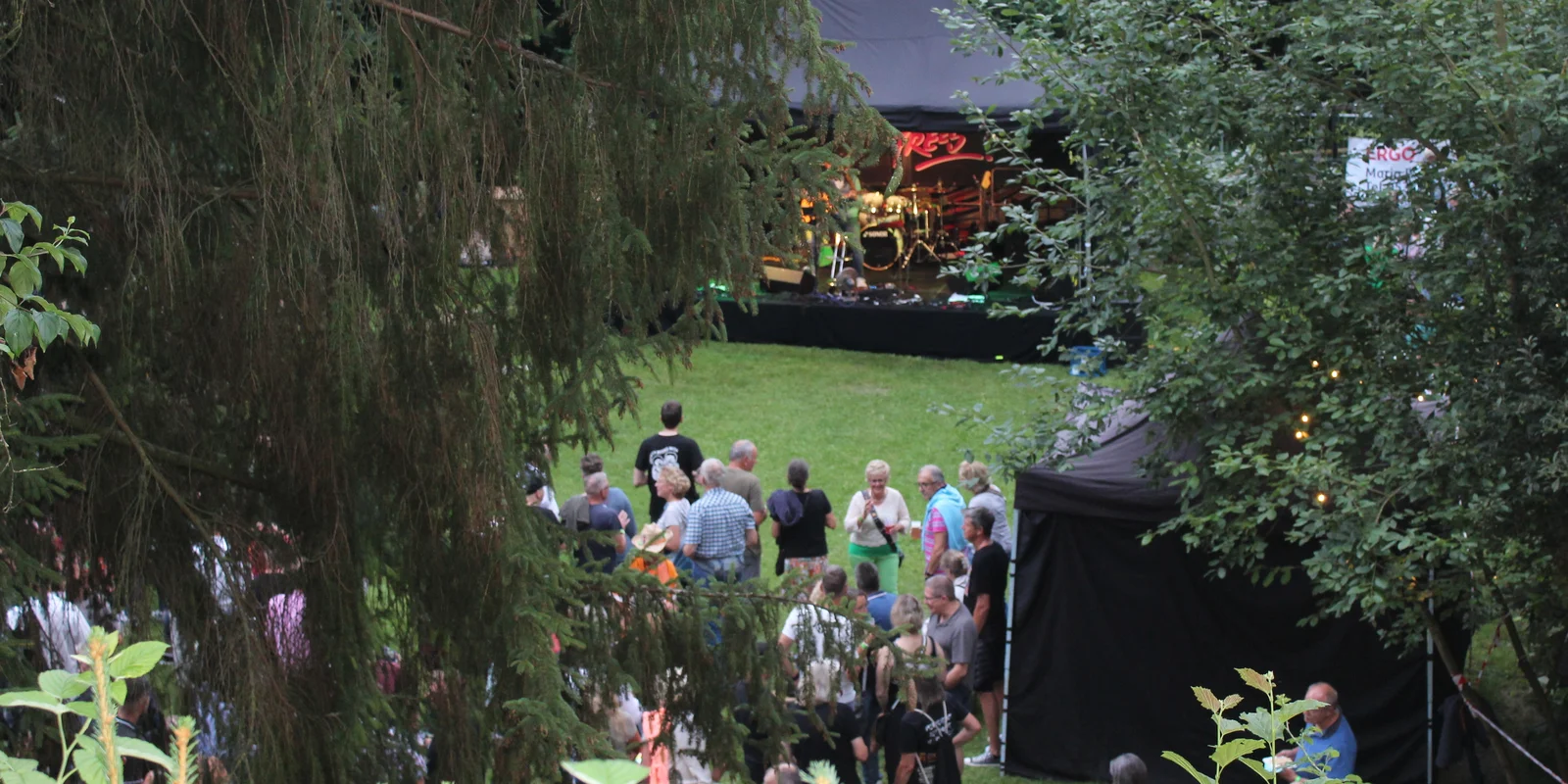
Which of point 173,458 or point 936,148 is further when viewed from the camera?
point 936,148

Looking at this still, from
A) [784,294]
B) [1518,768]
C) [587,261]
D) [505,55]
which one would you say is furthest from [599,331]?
[784,294]

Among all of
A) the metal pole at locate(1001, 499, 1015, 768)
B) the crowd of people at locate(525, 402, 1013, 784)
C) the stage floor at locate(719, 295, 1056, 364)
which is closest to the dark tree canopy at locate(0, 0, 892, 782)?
the crowd of people at locate(525, 402, 1013, 784)

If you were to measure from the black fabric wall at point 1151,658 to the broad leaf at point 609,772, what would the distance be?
7.38 m

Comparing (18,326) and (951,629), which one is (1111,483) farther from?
(18,326)

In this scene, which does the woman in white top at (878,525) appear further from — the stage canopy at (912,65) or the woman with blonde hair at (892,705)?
the stage canopy at (912,65)

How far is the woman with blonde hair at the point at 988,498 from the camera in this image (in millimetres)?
9259

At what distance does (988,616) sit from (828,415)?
7.79m

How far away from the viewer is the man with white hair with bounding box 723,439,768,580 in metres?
9.84

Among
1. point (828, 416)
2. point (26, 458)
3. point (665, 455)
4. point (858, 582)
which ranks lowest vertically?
point (828, 416)

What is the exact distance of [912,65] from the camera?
63.8ft

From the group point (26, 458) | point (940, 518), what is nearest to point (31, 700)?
point (26, 458)

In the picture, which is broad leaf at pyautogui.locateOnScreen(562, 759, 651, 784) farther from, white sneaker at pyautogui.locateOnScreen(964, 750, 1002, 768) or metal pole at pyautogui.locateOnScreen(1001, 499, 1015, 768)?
white sneaker at pyautogui.locateOnScreen(964, 750, 1002, 768)

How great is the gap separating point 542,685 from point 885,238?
73.6 ft

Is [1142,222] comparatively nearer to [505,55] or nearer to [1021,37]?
[1021,37]
